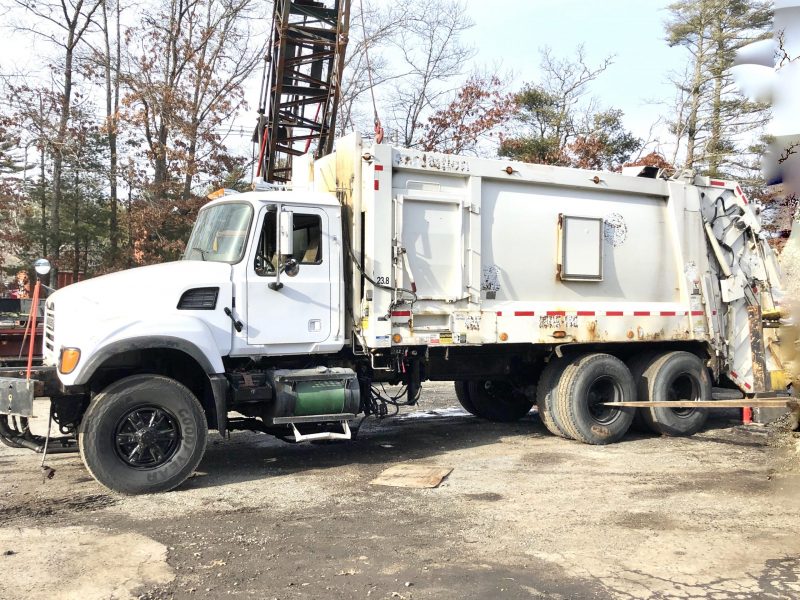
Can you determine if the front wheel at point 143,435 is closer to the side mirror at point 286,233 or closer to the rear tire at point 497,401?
the side mirror at point 286,233

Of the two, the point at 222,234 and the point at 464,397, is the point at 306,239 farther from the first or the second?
the point at 464,397

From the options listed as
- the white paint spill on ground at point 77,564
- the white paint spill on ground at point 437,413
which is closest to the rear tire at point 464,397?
the white paint spill on ground at point 437,413

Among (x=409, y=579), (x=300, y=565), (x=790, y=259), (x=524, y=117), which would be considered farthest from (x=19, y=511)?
(x=524, y=117)

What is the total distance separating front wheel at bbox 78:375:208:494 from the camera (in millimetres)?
5984

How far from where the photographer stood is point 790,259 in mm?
3752

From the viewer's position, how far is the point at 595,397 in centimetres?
866

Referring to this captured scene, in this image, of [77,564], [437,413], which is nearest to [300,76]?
[437,413]

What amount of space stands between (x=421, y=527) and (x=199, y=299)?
2.89 metres

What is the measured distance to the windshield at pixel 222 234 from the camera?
6.86 meters

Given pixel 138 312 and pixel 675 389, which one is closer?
pixel 138 312

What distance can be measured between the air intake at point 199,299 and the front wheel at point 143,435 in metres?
0.68

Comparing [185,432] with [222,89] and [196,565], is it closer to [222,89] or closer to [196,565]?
[196,565]

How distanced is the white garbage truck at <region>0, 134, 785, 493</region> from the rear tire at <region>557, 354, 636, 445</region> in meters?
0.03

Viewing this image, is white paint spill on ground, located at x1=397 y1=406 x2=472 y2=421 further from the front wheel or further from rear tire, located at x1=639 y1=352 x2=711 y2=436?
the front wheel
